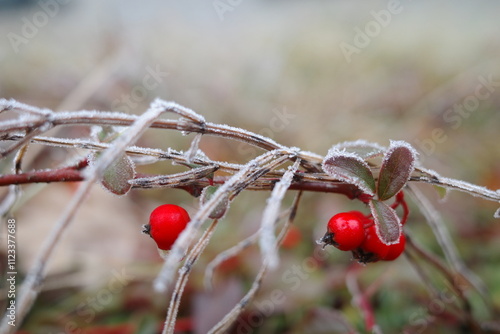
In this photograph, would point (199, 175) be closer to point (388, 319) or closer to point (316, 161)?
point (316, 161)

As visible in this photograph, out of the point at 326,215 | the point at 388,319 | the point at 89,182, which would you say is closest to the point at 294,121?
the point at 326,215

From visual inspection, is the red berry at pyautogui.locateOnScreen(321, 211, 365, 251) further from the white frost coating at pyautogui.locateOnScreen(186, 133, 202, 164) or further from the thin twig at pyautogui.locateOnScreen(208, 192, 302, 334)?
the white frost coating at pyautogui.locateOnScreen(186, 133, 202, 164)

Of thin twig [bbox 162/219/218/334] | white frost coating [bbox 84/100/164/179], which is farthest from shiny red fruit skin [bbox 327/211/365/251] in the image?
white frost coating [bbox 84/100/164/179]

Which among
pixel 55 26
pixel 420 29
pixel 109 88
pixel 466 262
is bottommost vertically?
pixel 466 262

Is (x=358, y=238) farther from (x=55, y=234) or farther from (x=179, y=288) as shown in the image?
(x=55, y=234)

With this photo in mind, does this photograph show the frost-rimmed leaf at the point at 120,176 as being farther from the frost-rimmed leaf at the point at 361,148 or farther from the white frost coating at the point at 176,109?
the frost-rimmed leaf at the point at 361,148

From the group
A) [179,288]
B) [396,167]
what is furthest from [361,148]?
[179,288]
